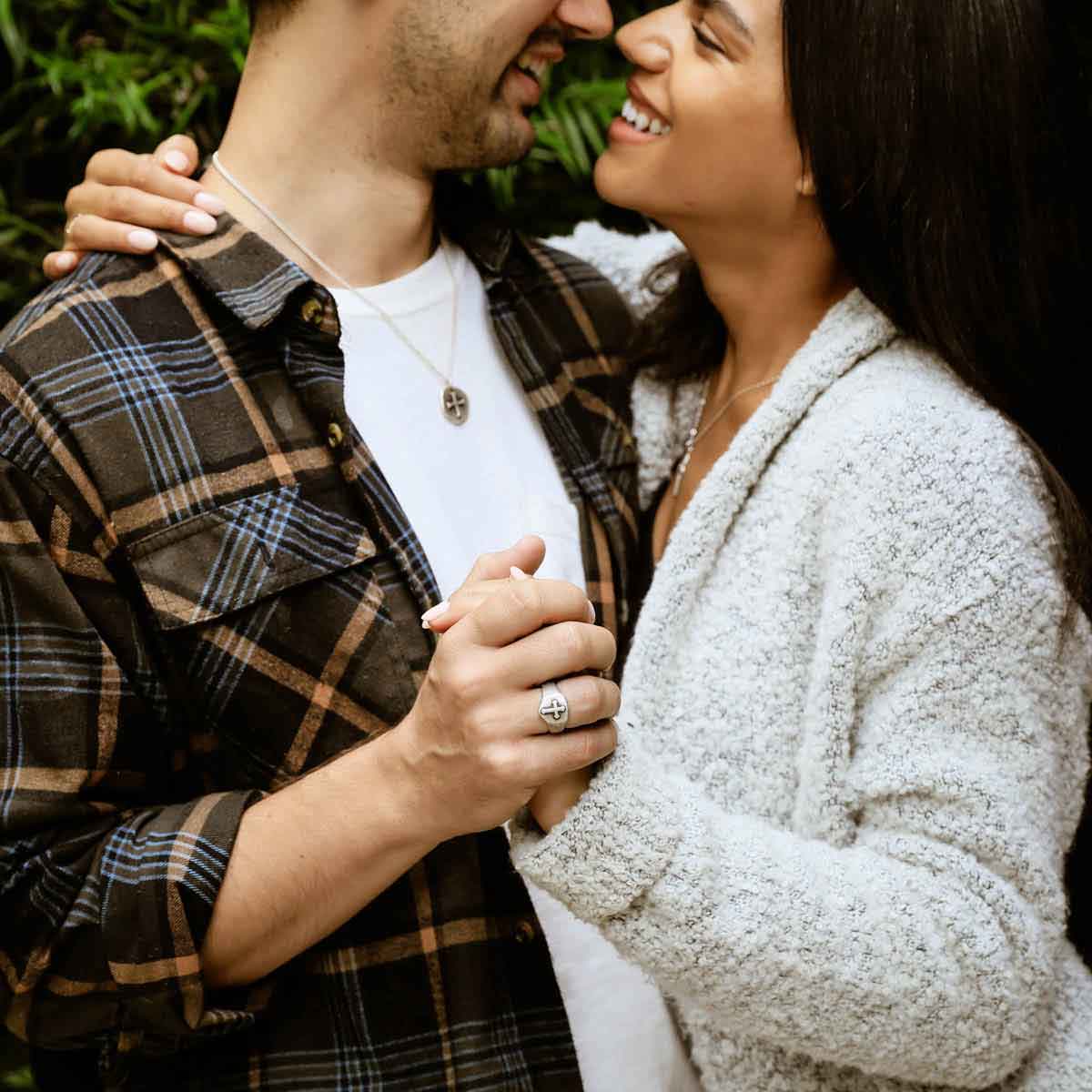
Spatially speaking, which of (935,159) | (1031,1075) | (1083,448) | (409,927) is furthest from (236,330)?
(1031,1075)

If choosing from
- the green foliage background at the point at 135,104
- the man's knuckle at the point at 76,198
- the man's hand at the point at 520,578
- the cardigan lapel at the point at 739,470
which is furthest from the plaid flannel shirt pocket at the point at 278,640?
the green foliage background at the point at 135,104

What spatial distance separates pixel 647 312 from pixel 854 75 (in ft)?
1.96

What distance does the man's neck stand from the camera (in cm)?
171

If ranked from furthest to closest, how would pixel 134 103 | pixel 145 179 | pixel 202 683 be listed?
pixel 134 103 → pixel 145 179 → pixel 202 683

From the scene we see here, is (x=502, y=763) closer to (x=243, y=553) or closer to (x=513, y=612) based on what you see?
(x=513, y=612)

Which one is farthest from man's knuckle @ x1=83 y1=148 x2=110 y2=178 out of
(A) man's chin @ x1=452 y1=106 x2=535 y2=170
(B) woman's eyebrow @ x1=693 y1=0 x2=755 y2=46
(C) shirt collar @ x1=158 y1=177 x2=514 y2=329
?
(B) woman's eyebrow @ x1=693 y1=0 x2=755 y2=46

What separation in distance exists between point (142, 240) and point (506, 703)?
0.76 m

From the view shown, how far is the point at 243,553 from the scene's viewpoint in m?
1.46

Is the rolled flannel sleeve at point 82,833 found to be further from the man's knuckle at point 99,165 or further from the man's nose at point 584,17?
the man's nose at point 584,17

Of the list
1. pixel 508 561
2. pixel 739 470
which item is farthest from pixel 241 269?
pixel 739 470

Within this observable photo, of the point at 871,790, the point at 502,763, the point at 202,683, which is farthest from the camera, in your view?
the point at 202,683

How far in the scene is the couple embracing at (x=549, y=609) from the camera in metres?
1.30

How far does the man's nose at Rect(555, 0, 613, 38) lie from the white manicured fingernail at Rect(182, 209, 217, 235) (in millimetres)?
629

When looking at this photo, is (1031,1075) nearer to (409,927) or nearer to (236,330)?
(409,927)
